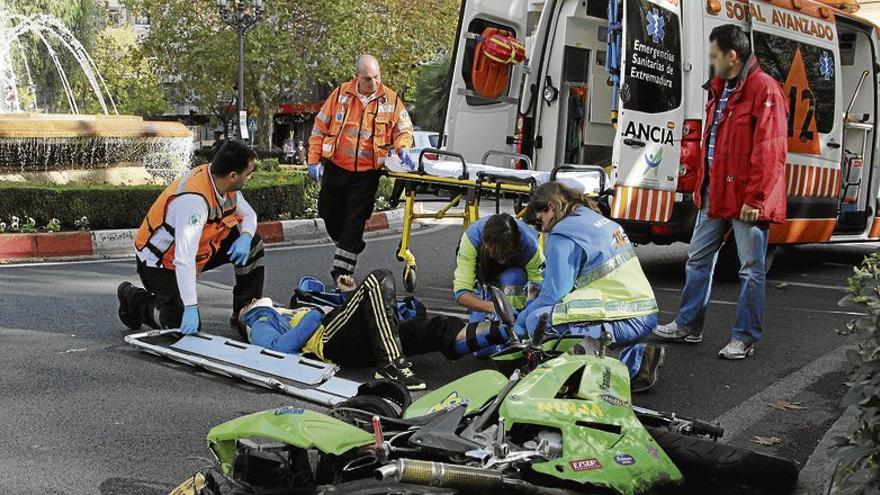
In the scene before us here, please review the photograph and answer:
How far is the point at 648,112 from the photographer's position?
7.61 meters

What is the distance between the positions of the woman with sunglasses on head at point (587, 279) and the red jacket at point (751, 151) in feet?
4.22

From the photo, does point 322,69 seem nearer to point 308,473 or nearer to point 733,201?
point 733,201

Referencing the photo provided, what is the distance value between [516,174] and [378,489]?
14.7 ft

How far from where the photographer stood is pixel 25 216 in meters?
10.6

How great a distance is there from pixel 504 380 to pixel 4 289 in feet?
18.3

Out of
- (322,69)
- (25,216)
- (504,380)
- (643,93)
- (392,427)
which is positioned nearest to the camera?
(392,427)

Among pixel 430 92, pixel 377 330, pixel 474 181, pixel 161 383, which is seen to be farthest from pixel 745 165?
pixel 430 92

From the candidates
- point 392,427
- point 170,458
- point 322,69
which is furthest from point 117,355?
point 322,69

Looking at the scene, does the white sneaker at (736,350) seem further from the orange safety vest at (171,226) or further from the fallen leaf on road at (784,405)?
the orange safety vest at (171,226)

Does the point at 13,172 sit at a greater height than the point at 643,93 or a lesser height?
lesser

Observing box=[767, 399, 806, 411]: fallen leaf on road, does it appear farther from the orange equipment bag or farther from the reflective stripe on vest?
the orange equipment bag

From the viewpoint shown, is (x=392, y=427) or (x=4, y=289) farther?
(x=4, y=289)

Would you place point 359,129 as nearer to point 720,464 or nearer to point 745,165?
point 745,165

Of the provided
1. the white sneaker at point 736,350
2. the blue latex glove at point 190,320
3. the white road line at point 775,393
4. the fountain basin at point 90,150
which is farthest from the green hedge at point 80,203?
the white road line at point 775,393
